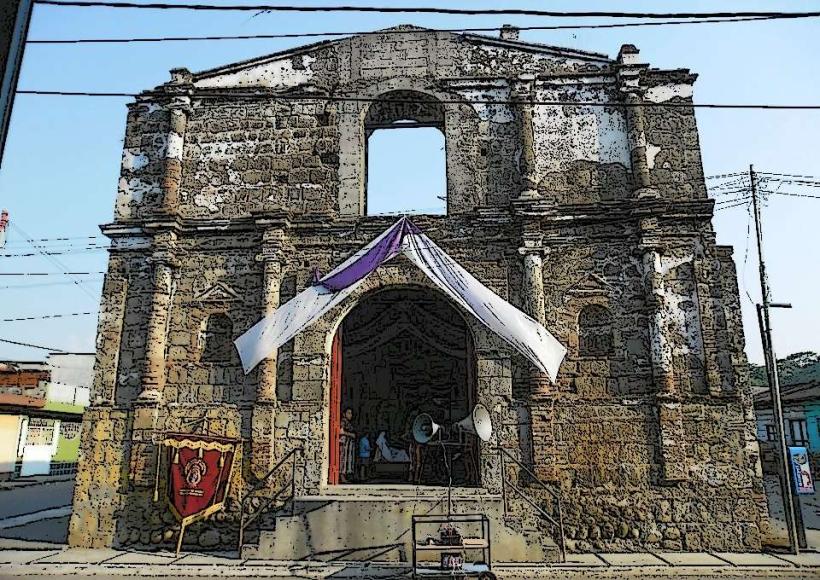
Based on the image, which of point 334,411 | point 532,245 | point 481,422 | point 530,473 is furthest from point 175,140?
point 530,473

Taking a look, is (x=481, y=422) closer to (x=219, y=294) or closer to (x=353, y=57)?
(x=219, y=294)

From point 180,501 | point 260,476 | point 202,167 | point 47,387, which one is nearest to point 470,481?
point 260,476

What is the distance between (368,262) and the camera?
10484 mm

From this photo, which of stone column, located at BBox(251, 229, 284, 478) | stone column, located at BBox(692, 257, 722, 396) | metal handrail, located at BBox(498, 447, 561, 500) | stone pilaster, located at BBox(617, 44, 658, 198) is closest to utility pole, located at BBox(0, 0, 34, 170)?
stone column, located at BBox(251, 229, 284, 478)

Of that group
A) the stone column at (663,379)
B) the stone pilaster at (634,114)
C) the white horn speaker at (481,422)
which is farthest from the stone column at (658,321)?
the white horn speaker at (481,422)

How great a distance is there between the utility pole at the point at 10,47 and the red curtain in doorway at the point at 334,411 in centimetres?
935

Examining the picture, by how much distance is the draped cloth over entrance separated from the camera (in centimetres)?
983

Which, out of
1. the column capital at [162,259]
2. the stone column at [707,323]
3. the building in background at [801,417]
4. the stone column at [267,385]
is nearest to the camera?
the stone column at [707,323]

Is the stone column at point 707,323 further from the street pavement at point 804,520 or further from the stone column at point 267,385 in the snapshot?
the stone column at point 267,385

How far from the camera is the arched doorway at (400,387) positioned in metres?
11.5

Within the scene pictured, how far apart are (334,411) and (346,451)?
159 cm

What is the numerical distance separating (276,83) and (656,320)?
8196 mm

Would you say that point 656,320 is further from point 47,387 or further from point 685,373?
point 47,387

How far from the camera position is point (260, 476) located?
10422mm
